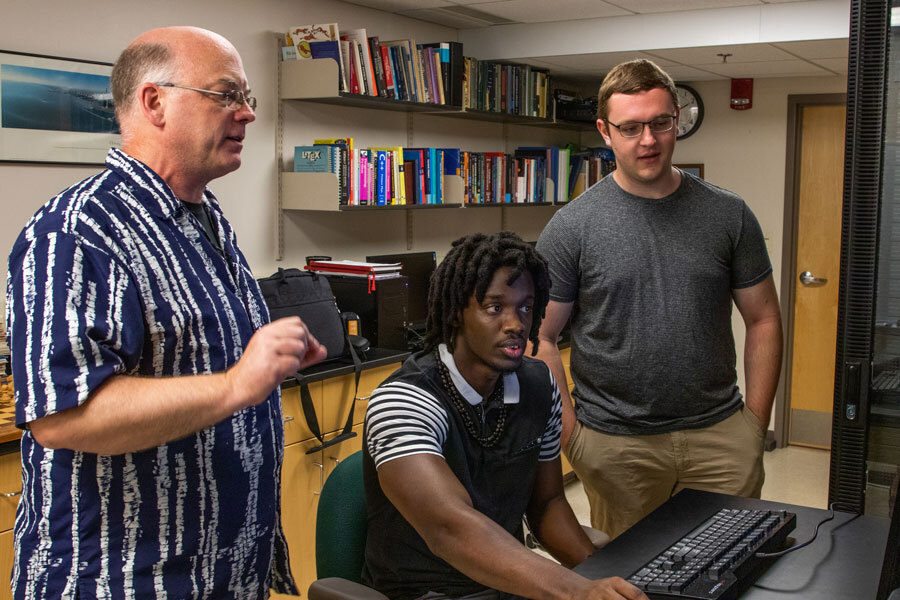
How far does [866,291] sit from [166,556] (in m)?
1.46

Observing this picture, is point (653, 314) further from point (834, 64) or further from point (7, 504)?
point (834, 64)

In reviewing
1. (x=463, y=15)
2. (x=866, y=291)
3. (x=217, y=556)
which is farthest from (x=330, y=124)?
(x=217, y=556)

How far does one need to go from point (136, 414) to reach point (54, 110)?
2.09 metres

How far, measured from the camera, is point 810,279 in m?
5.27

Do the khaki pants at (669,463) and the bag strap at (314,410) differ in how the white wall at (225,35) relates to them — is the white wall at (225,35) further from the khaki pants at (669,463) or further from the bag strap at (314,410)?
the khaki pants at (669,463)

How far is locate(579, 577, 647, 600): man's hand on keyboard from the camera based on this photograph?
1.20m

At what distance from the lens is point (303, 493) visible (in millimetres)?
3160

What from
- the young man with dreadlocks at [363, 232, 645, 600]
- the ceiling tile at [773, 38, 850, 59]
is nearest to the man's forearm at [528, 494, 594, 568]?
the young man with dreadlocks at [363, 232, 645, 600]

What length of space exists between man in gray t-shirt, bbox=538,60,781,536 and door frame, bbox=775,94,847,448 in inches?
130

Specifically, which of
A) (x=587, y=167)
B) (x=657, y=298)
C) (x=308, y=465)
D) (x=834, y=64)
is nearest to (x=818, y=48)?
(x=834, y=64)

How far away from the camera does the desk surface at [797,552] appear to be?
1354 millimetres

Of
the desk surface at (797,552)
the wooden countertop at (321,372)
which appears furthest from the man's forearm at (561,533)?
the wooden countertop at (321,372)

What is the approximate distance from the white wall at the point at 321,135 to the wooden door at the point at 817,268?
152mm

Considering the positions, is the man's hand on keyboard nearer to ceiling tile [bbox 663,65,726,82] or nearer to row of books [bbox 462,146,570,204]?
row of books [bbox 462,146,570,204]
